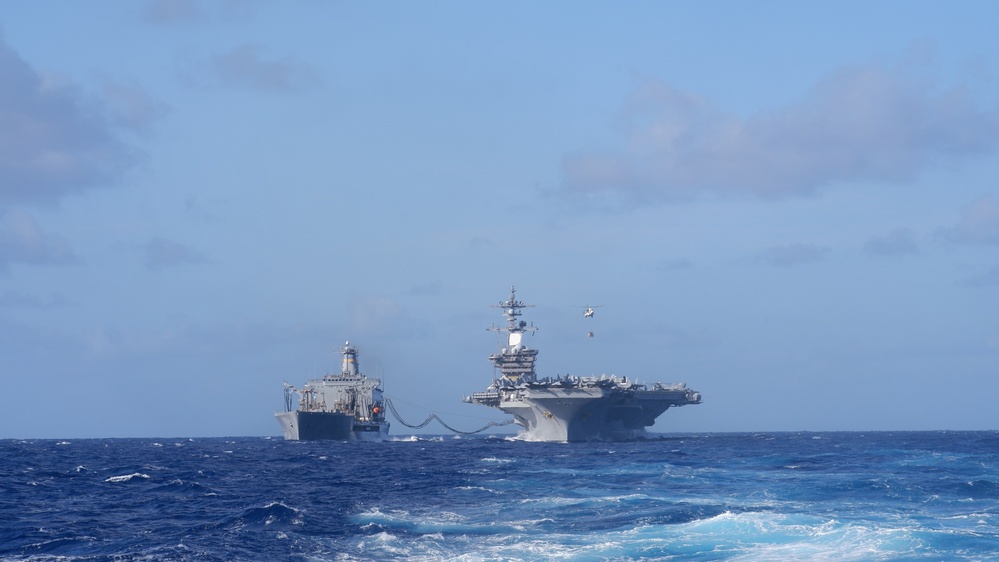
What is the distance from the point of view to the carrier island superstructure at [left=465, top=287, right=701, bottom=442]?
9850 centimetres

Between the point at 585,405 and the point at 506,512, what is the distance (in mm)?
56309

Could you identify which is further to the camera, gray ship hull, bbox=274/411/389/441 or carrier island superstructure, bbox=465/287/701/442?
gray ship hull, bbox=274/411/389/441

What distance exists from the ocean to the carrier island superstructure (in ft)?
94.2

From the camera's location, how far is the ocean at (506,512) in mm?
33125

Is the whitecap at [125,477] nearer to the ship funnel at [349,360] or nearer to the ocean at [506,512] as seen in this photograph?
the ocean at [506,512]

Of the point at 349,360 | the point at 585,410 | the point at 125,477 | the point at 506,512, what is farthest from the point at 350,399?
the point at 506,512

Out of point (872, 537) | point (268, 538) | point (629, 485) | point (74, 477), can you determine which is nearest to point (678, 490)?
point (629, 485)

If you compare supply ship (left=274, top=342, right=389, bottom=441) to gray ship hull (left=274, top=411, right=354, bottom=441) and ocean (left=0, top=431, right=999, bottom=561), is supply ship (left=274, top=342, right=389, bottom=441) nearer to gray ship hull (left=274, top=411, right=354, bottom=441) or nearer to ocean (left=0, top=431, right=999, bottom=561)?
gray ship hull (left=274, top=411, right=354, bottom=441)

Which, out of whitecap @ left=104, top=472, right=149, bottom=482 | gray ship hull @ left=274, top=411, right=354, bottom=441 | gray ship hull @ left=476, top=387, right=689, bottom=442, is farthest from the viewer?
gray ship hull @ left=274, top=411, right=354, bottom=441

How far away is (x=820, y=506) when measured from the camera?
1750 inches

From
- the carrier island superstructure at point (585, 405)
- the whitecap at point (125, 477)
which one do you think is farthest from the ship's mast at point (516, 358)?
the whitecap at point (125, 477)

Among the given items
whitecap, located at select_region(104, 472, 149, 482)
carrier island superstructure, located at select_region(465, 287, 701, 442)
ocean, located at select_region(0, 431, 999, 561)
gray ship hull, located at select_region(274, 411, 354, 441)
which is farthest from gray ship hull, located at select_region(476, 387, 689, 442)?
whitecap, located at select_region(104, 472, 149, 482)

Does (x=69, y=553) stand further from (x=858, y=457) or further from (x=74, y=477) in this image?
(x=858, y=457)

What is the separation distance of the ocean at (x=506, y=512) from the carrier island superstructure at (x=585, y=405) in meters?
28.7
